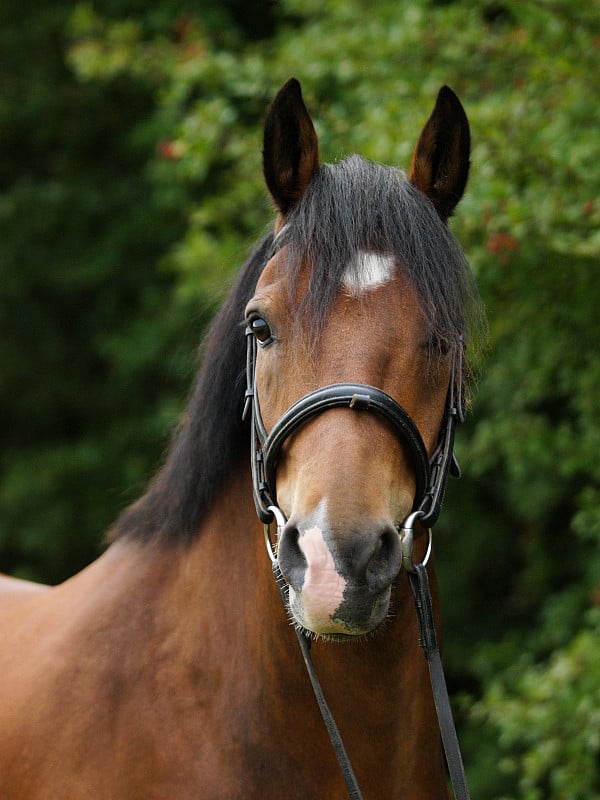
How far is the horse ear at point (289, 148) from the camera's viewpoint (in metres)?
2.26

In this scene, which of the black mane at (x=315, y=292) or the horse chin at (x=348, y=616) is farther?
the black mane at (x=315, y=292)

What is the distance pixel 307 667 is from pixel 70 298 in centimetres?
835

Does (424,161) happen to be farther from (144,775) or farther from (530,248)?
(530,248)

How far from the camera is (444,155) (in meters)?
2.34

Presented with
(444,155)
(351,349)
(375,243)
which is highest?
(444,155)

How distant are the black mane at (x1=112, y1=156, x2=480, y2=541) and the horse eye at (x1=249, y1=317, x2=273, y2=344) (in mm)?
127

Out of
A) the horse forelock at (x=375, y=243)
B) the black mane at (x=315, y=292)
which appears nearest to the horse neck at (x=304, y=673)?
the black mane at (x=315, y=292)

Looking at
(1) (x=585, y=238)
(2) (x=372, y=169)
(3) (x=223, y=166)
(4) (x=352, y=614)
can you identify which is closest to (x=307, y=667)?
(4) (x=352, y=614)

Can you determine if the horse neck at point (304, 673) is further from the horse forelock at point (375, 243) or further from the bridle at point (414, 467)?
the horse forelock at point (375, 243)

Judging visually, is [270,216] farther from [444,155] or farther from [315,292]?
[315,292]

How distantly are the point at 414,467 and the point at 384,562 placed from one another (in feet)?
0.95

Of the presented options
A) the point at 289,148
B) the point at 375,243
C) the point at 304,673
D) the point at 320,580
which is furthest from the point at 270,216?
the point at 320,580

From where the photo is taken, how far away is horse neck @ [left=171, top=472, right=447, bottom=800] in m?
2.16

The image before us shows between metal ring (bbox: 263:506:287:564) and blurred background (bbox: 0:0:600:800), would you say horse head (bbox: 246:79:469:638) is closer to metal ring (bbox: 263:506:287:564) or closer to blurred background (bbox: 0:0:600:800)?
metal ring (bbox: 263:506:287:564)
